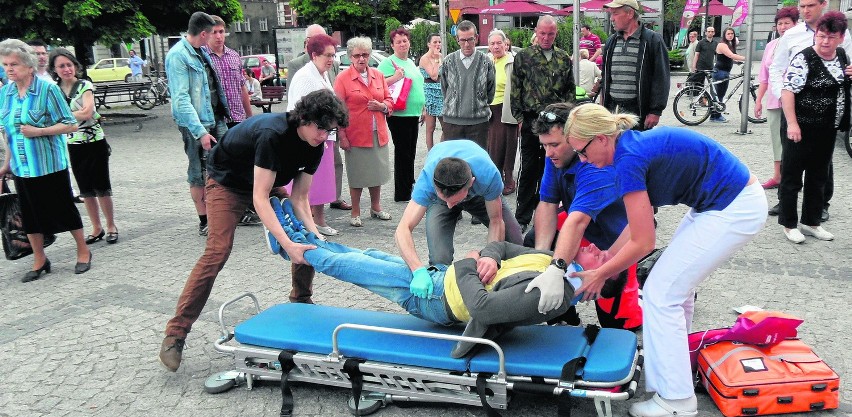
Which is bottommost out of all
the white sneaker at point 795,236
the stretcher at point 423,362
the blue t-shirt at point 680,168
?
the white sneaker at point 795,236

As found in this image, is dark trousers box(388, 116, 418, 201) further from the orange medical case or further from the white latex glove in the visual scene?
the orange medical case

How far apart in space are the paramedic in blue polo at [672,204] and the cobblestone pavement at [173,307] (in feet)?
1.18

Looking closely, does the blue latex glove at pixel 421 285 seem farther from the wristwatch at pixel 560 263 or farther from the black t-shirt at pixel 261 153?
the black t-shirt at pixel 261 153

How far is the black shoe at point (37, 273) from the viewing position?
586 centimetres

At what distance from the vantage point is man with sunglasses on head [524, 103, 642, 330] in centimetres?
347

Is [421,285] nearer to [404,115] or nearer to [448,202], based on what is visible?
[448,202]

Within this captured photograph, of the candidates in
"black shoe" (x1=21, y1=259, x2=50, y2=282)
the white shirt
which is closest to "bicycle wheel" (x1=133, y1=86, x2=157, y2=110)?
"black shoe" (x1=21, y1=259, x2=50, y2=282)

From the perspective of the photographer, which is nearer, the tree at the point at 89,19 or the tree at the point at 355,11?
the tree at the point at 89,19

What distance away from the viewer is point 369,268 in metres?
3.85

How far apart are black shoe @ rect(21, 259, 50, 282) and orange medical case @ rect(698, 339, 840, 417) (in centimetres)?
526

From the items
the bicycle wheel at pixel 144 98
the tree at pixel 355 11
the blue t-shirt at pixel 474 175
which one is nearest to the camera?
the blue t-shirt at pixel 474 175

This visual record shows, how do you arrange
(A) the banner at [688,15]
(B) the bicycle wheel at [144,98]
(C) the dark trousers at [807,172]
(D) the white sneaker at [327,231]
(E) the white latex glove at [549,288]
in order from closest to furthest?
(E) the white latex glove at [549,288]
(C) the dark trousers at [807,172]
(D) the white sneaker at [327,231]
(B) the bicycle wheel at [144,98]
(A) the banner at [688,15]

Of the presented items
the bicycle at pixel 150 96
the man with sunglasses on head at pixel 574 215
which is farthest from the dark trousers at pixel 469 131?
the bicycle at pixel 150 96

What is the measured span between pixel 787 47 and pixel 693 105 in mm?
6927
